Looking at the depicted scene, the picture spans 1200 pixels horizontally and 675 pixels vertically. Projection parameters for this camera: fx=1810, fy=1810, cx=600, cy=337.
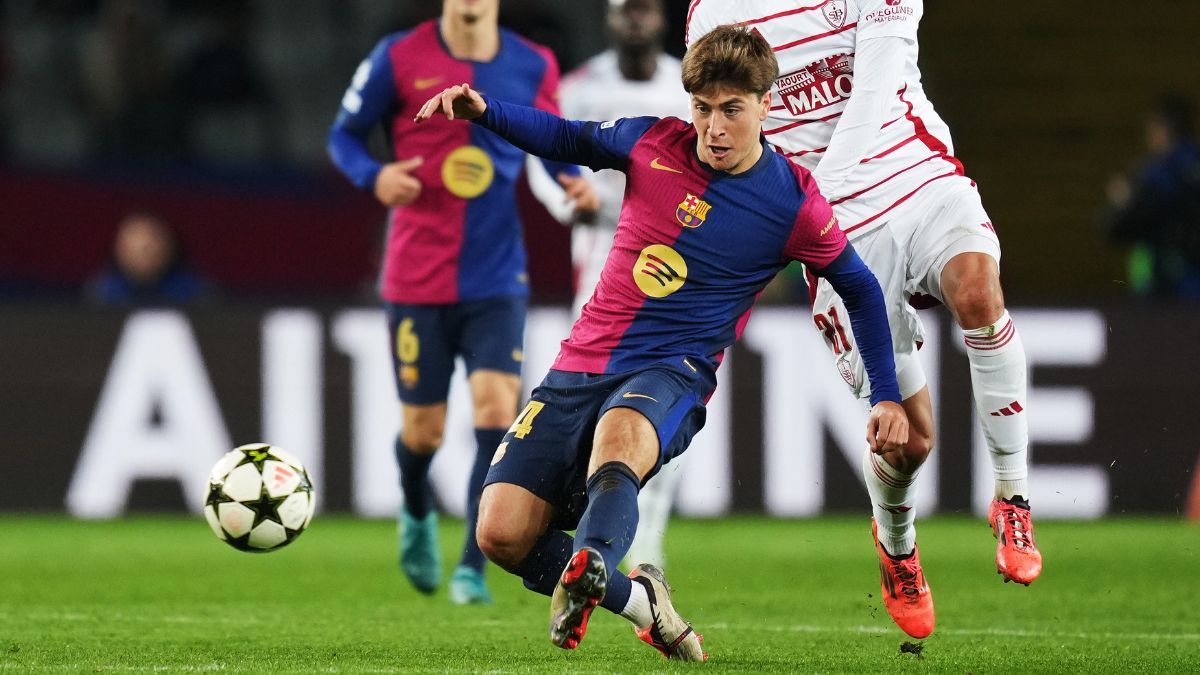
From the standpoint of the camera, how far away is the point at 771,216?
5.11 meters

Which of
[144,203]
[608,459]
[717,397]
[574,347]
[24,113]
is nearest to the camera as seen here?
[608,459]

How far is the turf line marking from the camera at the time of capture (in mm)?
5969

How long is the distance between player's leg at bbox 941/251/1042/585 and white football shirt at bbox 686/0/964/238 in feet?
1.16

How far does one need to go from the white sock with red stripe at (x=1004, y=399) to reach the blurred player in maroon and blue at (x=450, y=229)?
1994 millimetres

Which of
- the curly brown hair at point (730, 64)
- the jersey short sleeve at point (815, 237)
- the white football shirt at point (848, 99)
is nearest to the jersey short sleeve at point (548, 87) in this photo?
the white football shirt at point (848, 99)

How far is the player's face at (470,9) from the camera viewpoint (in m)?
7.00

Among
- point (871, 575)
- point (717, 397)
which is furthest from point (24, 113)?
point (871, 575)

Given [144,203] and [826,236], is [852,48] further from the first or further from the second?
[144,203]

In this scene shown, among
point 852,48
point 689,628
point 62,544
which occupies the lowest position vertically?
point 62,544

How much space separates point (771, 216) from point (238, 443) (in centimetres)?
570

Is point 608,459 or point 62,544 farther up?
point 608,459

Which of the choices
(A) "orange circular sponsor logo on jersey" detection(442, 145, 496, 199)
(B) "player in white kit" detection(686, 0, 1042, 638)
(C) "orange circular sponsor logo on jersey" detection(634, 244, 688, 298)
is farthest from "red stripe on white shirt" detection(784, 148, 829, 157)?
(A) "orange circular sponsor logo on jersey" detection(442, 145, 496, 199)

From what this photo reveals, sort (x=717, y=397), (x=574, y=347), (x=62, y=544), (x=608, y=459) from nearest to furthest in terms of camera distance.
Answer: (x=608, y=459), (x=574, y=347), (x=62, y=544), (x=717, y=397)

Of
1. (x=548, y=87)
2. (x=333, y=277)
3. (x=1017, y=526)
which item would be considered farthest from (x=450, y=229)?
(x=333, y=277)
